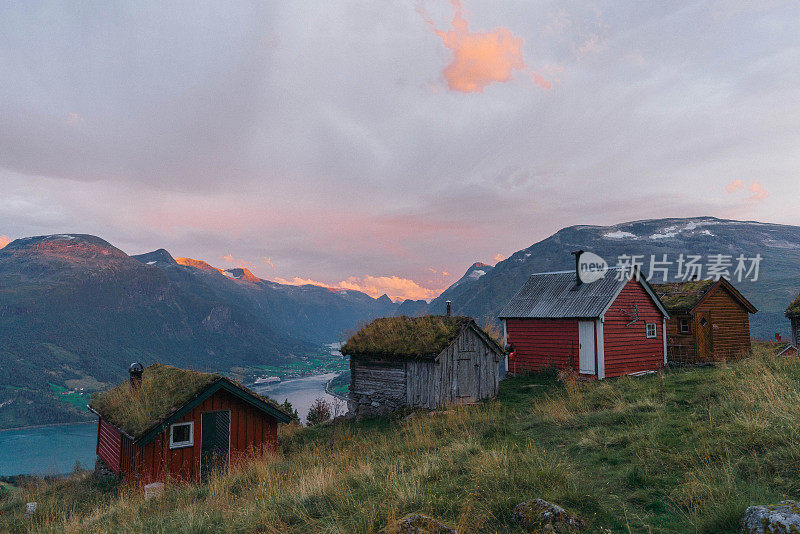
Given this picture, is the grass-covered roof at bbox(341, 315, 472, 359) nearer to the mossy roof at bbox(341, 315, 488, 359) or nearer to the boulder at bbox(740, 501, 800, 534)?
the mossy roof at bbox(341, 315, 488, 359)

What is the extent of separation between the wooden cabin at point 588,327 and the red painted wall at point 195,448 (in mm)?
17200

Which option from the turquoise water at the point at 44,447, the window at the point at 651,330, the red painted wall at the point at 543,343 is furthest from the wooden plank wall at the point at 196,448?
the turquoise water at the point at 44,447

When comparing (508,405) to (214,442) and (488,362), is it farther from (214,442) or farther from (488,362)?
(214,442)

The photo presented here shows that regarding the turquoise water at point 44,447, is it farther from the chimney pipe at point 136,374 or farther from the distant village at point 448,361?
the distant village at point 448,361

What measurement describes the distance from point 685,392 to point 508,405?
26.3 ft

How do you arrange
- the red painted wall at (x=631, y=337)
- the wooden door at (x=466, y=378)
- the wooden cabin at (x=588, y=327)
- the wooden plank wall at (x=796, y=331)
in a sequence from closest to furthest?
the wooden door at (x=466, y=378) < the wooden cabin at (x=588, y=327) < the red painted wall at (x=631, y=337) < the wooden plank wall at (x=796, y=331)

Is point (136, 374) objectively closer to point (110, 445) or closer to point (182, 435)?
point (110, 445)

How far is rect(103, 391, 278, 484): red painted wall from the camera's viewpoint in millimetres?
14750

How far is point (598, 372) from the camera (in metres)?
24.2

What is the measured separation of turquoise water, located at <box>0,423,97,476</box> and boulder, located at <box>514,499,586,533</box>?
13737cm

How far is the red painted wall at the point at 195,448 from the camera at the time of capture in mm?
14750

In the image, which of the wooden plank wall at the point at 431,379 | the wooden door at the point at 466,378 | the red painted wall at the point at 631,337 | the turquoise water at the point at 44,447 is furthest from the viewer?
the turquoise water at the point at 44,447

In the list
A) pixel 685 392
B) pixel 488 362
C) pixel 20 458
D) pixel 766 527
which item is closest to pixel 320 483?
pixel 766 527

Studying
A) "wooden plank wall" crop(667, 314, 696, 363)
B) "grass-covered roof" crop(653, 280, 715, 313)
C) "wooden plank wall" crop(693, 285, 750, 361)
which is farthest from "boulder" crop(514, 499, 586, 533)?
"wooden plank wall" crop(693, 285, 750, 361)
